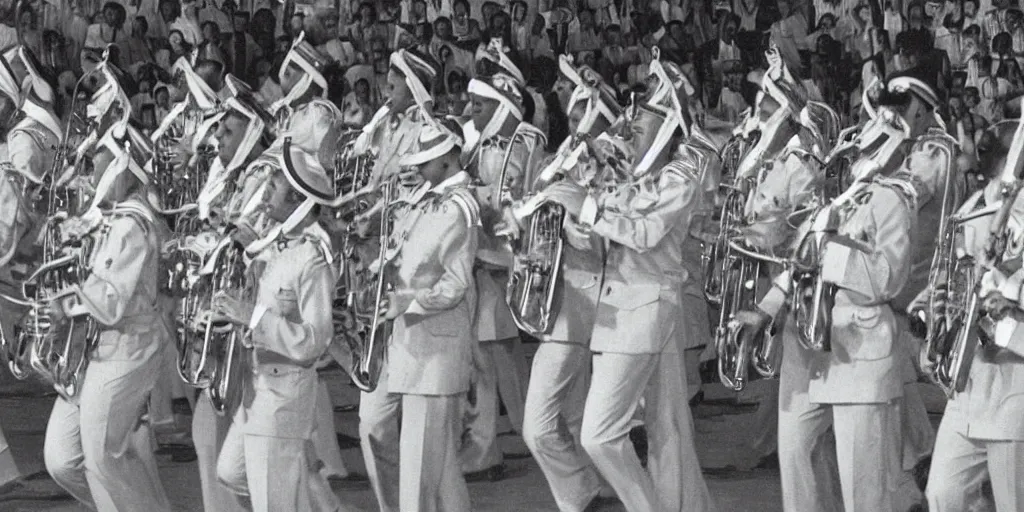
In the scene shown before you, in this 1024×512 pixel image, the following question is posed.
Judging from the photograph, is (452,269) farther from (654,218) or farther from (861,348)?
(861,348)

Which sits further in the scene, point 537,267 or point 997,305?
point 537,267

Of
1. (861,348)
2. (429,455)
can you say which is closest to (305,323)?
(429,455)

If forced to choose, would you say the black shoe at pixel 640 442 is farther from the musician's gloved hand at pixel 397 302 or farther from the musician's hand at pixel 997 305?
the musician's hand at pixel 997 305

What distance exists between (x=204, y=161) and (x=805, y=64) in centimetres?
690

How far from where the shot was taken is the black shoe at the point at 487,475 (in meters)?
12.1

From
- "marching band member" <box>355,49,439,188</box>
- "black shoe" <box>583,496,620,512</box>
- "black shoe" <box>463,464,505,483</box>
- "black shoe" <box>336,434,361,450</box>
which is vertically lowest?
"black shoe" <box>583,496,620,512</box>

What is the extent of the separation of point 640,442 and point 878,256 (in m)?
4.11

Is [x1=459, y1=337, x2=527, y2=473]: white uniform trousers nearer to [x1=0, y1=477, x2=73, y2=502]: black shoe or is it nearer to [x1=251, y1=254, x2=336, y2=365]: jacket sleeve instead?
[x1=0, y1=477, x2=73, y2=502]: black shoe

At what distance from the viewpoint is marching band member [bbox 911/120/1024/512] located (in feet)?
27.6

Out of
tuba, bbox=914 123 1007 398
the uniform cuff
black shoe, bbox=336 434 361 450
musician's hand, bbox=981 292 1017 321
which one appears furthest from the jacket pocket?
black shoe, bbox=336 434 361 450

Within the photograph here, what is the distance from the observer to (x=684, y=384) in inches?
410

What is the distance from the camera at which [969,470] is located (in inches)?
344

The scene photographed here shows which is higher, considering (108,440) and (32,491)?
(108,440)

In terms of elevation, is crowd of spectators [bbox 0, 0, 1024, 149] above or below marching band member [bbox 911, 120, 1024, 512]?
above
